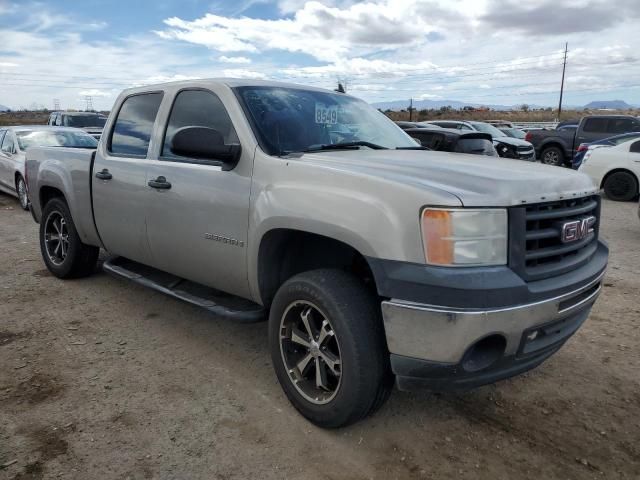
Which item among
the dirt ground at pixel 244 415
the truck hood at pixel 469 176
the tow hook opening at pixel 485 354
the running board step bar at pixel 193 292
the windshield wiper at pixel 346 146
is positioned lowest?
the dirt ground at pixel 244 415

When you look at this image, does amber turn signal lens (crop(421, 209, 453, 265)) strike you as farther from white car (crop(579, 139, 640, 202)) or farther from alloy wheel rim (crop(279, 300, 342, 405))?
white car (crop(579, 139, 640, 202))

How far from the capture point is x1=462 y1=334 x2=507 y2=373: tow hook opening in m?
2.42

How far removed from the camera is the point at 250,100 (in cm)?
349

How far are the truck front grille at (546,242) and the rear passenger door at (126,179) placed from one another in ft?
8.82

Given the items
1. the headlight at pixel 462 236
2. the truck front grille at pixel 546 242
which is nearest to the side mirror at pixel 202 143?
the headlight at pixel 462 236

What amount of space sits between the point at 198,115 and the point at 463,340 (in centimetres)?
243

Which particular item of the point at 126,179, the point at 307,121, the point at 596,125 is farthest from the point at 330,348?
the point at 596,125

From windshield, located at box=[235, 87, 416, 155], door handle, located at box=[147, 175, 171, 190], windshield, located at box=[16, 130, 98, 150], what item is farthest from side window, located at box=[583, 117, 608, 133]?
door handle, located at box=[147, 175, 171, 190]

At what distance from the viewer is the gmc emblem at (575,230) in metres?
2.61

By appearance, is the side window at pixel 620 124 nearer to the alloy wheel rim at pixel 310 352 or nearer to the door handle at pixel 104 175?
the door handle at pixel 104 175

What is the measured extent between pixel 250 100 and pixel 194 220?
0.87 meters

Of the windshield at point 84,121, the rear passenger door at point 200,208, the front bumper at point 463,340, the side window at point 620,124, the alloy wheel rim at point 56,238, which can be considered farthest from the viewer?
the windshield at point 84,121

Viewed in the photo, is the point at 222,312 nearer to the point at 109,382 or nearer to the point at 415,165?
the point at 109,382

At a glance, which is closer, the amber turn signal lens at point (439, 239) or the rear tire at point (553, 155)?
the amber turn signal lens at point (439, 239)
